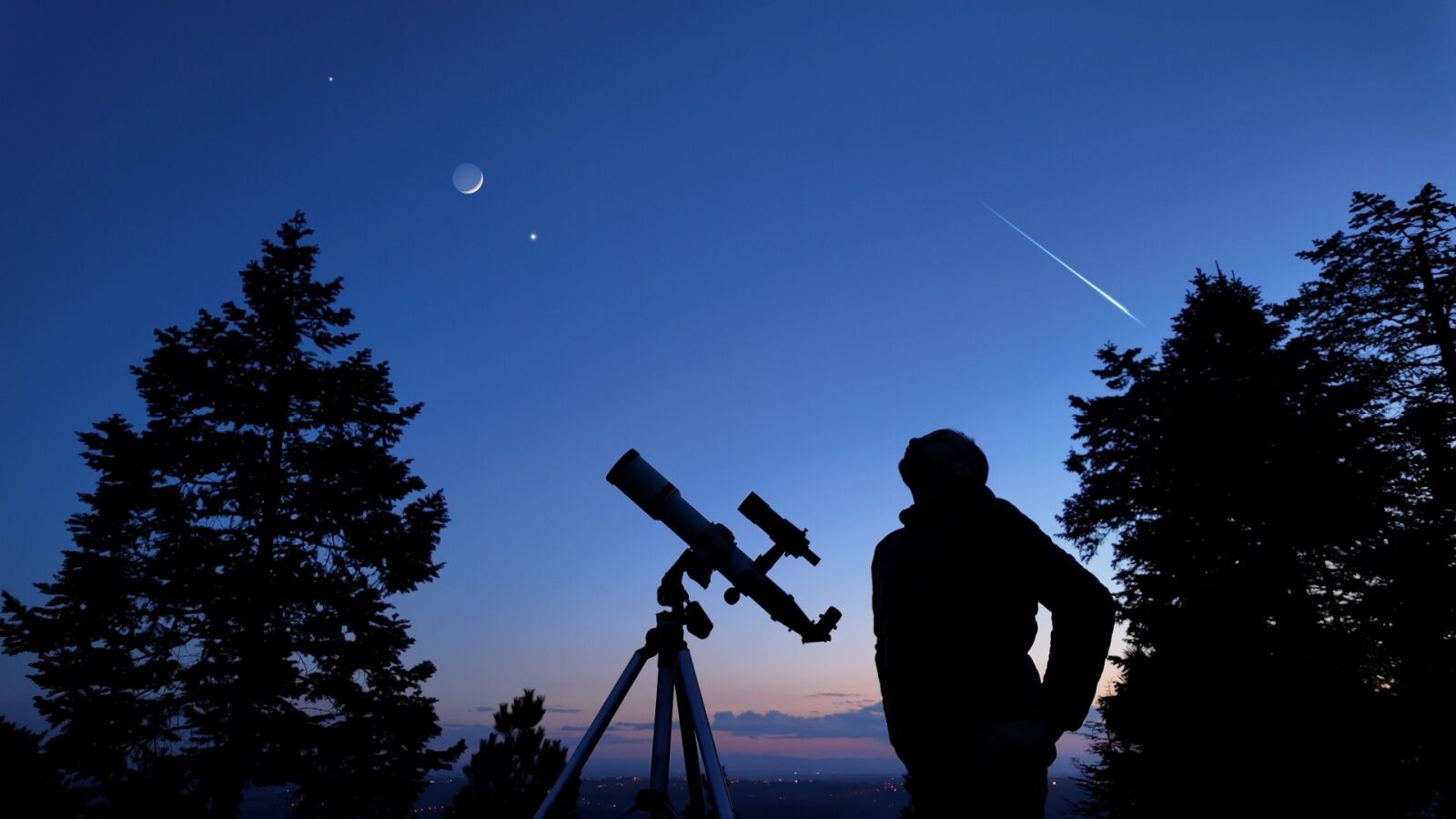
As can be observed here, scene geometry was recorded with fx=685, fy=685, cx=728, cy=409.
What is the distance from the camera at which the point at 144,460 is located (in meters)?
14.2

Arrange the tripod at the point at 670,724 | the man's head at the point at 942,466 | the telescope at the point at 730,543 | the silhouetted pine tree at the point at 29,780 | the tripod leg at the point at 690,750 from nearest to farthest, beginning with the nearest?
the man's head at the point at 942,466, the tripod at the point at 670,724, the tripod leg at the point at 690,750, the telescope at the point at 730,543, the silhouetted pine tree at the point at 29,780

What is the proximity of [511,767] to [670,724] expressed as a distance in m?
11.7

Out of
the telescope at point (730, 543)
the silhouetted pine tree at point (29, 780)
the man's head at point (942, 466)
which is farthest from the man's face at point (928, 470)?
the silhouetted pine tree at point (29, 780)

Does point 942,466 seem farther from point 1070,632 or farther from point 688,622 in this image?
point 688,622

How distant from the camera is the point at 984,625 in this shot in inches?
90.0

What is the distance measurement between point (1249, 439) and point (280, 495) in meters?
20.5

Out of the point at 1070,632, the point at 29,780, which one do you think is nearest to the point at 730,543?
the point at 1070,632

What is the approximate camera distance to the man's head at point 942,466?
2.54m

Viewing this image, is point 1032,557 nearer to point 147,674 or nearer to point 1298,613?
point 1298,613

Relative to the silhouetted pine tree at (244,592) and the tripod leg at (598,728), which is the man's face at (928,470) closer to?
the tripod leg at (598,728)

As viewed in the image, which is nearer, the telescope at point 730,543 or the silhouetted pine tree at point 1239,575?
the telescope at point 730,543

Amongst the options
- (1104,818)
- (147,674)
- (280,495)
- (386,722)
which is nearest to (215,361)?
(280,495)

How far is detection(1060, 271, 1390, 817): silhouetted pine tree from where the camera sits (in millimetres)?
11805

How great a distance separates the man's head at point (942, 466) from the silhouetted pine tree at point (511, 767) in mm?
12756
